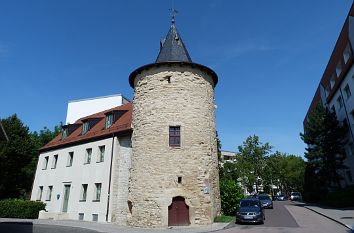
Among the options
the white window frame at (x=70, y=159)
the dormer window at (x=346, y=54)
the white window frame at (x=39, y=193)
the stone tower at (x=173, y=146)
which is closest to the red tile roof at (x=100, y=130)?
the white window frame at (x=70, y=159)

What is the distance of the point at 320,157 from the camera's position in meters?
31.5

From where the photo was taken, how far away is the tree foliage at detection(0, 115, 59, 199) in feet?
111

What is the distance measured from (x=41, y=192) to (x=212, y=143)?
18.7 metres

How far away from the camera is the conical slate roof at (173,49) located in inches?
883

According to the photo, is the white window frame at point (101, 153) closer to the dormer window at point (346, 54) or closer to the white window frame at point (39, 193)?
the white window frame at point (39, 193)

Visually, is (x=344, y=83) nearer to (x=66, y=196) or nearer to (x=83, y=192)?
(x=83, y=192)

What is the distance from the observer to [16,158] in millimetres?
34688

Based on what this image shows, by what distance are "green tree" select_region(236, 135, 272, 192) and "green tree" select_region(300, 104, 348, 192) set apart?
20.9m

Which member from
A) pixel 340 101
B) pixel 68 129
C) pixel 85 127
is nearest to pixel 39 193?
A: pixel 68 129

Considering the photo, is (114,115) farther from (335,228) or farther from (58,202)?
(335,228)

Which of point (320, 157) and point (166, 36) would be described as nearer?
point (166, 36)

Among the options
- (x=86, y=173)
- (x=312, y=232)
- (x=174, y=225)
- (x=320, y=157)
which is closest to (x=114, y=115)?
(x=86, y=173)

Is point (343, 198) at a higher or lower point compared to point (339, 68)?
lower

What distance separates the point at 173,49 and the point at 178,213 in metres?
11.8
